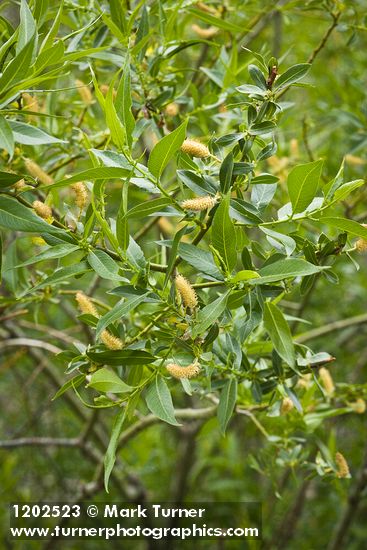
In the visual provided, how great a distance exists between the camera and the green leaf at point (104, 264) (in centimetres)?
65

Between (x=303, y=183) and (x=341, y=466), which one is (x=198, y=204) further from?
(x=341, y=466)

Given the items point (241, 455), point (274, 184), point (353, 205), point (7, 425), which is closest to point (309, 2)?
point (353, 205)

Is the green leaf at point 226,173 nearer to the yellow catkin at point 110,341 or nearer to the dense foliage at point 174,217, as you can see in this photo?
the dense foliage at point 174,217

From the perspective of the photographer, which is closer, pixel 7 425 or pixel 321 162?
pixel 321 162

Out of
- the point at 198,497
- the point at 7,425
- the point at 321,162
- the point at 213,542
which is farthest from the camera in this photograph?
the point at 7,425

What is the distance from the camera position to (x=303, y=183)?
0.65 m

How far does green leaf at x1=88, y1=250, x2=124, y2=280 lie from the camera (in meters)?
0.65

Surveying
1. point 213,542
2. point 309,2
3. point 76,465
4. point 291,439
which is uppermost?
point 309,2

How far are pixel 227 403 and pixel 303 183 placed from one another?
26cm

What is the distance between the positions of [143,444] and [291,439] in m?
1.02

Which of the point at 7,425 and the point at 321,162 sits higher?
the point at 321,162

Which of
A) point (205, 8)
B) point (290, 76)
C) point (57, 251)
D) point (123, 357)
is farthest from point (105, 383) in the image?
point (205, 8)

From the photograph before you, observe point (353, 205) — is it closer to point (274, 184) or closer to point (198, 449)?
point (274, 184)

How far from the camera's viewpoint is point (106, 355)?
2.23ft
